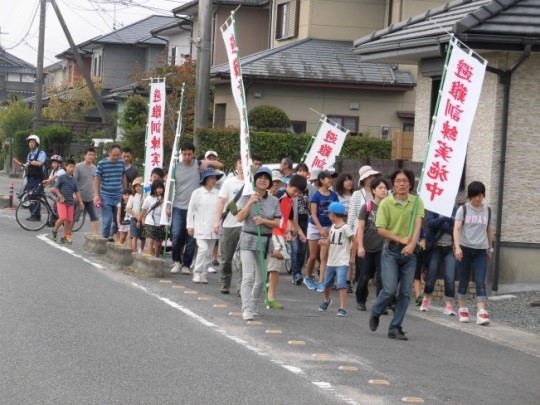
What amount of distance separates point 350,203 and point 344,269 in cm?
167

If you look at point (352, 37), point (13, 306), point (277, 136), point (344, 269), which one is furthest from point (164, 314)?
point (352, 37)

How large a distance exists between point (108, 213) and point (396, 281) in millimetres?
9732

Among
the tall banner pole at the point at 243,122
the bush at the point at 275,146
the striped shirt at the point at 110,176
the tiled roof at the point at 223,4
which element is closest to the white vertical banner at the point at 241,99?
the tall banner pole at the point at 243,122

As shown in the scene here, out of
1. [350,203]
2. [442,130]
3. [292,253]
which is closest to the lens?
[442,130]

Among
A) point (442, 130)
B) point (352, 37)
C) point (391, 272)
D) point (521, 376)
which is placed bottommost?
point (521, 376)

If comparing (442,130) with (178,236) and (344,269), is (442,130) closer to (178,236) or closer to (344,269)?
(344,269)

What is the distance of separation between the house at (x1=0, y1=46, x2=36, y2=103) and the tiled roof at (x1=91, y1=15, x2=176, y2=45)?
29834mm

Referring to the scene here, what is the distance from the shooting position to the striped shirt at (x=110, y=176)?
2034 cm

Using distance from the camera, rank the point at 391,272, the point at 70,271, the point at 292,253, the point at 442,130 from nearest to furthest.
A: the point at 391,272, the point at 442,130, the point at 70,271, the point at 292,253

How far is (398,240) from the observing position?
11805 millimetres

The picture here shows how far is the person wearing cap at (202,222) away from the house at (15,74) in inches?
3256

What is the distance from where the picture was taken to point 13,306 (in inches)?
482

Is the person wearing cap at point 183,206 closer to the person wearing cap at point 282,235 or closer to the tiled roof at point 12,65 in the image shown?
the person wearing cap at point 282,235

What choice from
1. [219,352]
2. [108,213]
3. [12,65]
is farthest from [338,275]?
[12,65]
